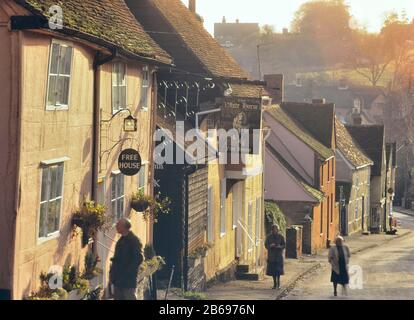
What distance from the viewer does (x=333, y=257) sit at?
21375 millimetres

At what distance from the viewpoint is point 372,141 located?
6544cm

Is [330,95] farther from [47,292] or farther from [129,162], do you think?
[47,292]

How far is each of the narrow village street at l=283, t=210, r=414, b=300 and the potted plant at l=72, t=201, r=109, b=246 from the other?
808cm

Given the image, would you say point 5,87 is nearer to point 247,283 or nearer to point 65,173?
point 65,173

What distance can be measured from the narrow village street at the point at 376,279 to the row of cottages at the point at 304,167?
2.70 meters

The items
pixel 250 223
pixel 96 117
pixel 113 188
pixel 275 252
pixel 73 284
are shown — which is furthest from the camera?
pixel 250 223

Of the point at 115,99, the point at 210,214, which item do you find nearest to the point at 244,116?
the point at 210,214

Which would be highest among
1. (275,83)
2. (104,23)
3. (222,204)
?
(275,83)

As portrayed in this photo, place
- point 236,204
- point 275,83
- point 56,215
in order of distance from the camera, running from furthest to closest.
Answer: point 275,83
point 236,204
point 56,215

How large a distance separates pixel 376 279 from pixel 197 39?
9142 millimetres

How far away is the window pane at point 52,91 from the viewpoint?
576 inches

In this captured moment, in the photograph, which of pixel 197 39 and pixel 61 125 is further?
pixel 197 39

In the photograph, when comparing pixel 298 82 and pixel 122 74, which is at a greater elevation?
pixel 298 82

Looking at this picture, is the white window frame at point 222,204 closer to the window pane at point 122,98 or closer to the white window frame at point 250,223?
the white window frame at point 250,223
